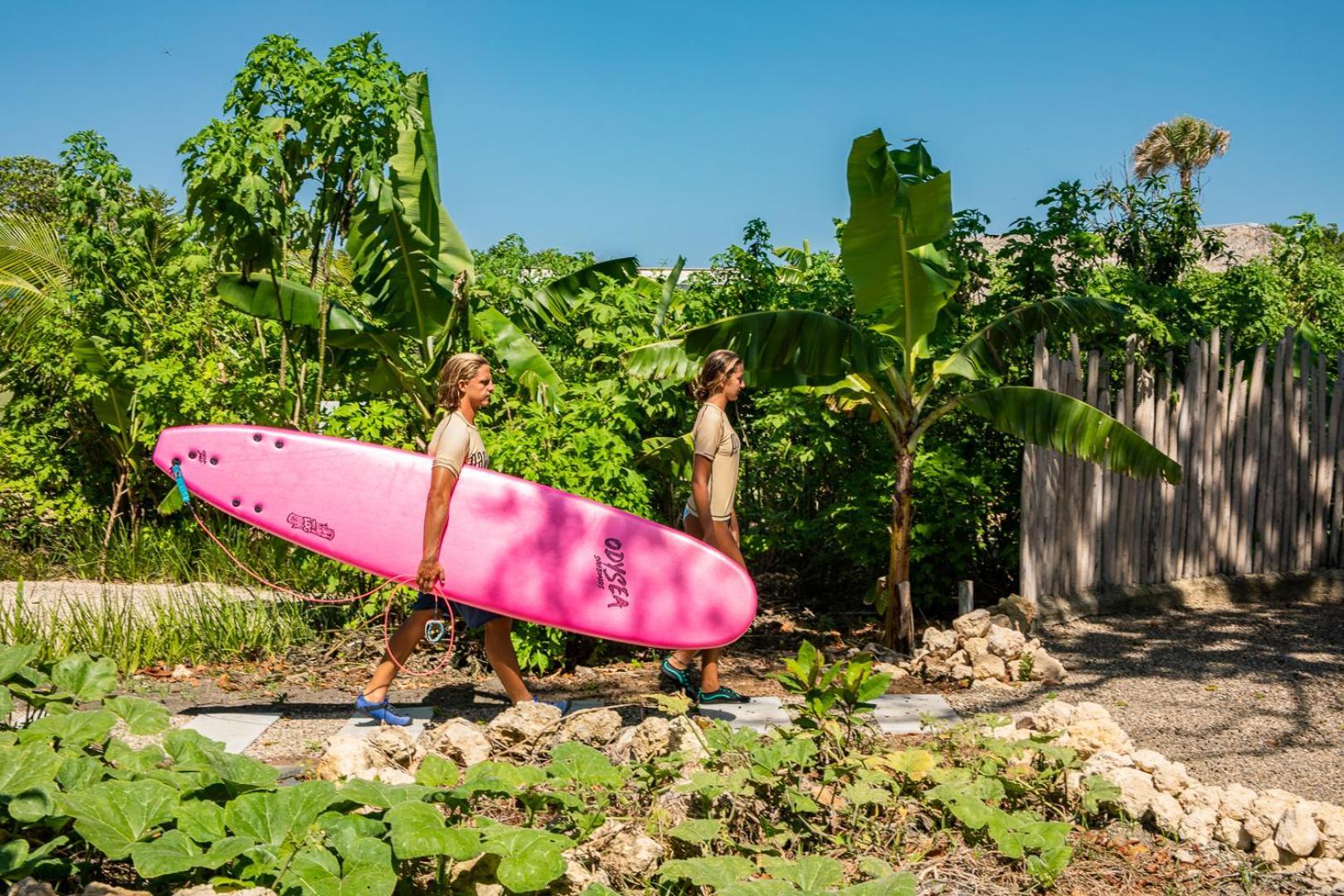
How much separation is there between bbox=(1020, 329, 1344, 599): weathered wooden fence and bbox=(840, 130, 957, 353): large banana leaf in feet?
3.85

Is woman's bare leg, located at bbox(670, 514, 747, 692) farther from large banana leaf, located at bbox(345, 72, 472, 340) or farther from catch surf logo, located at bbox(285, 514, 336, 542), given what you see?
large banana leaf, located at bbox(345, 72, 472, 340)

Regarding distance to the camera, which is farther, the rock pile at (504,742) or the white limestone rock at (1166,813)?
the rock pile at (504,742)

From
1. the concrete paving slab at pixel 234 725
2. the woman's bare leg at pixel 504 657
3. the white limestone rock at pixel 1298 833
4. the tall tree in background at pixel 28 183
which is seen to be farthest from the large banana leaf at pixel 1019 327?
the tall tree in background at pixel 28 183

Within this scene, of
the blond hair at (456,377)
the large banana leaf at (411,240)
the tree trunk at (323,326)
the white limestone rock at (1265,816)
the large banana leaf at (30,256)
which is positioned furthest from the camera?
the large banana leaf at (30,256)

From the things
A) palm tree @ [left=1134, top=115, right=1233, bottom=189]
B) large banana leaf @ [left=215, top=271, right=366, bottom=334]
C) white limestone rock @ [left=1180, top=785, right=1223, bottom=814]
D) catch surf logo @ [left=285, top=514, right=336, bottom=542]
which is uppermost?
palm tree @ [left=1134, top=115, right=1233, bottom=189]

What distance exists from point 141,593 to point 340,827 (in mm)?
6422

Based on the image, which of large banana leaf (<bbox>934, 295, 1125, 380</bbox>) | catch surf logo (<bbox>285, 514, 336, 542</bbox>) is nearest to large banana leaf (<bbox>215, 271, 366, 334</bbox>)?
catch surf logo (<bbox>285, 514, 336, 542</bbox>)

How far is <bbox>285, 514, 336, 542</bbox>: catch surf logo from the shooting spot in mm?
6219

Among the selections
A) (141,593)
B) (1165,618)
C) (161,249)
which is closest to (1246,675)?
(1165,618)

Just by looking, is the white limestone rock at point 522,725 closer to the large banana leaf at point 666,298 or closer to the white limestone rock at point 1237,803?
the white limestone rock at point 1237,803

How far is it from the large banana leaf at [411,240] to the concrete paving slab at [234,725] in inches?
111

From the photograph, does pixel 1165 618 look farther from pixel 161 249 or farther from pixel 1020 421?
pixel 161 249

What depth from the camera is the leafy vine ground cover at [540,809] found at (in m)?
2.89

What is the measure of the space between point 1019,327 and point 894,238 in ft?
4.27
